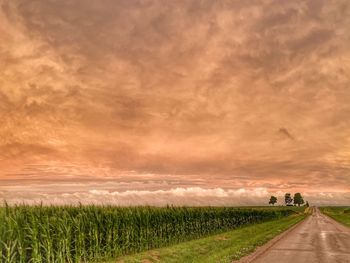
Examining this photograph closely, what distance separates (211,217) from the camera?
52.6 m

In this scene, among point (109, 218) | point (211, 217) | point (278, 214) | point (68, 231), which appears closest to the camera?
point (68, 231)

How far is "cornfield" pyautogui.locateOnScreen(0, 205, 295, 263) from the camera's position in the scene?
20531 millimetres

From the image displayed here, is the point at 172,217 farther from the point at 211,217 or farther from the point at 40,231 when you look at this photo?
the point at 40,231

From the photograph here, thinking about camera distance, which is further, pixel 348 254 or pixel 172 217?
pixel 172 217

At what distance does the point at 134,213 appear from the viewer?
32.5 metres

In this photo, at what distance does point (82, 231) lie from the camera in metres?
24.9

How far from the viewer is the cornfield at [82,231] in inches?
808

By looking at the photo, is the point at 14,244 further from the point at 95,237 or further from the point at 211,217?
the point at 211,217

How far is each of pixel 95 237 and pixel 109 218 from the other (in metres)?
2.37

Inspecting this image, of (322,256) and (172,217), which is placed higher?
(172,217)

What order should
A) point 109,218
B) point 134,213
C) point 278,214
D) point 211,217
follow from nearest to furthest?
point 109,218, point 134,213, point 211,217, point 278,214

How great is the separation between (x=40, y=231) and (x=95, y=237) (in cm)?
469

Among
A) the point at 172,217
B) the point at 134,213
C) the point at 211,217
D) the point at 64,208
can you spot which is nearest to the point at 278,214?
the point at 211,217

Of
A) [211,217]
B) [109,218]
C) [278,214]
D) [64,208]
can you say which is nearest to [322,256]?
[109,218]
